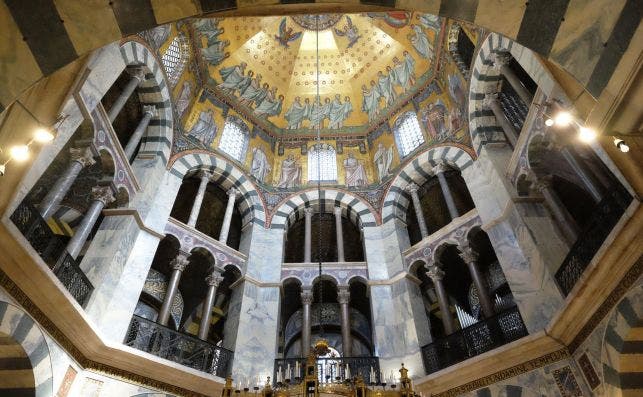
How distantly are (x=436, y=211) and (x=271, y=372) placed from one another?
7724mm

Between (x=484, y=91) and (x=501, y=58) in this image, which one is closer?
(x=501, y=58)

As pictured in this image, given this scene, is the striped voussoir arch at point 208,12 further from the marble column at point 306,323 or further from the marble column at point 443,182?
the marble column at point 443,182

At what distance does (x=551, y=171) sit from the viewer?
950cm

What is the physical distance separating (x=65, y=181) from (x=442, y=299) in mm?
8423

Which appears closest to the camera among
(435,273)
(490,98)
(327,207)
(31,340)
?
(31,340)

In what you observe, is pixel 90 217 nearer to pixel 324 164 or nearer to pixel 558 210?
pixel 324 164

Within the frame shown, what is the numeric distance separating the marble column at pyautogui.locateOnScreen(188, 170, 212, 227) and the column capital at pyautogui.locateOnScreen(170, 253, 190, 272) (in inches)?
40.1

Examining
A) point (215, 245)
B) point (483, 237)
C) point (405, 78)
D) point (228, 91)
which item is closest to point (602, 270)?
point (483, 237)

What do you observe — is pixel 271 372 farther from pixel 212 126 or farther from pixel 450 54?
pixel 450 54

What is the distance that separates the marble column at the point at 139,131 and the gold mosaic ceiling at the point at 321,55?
3440mm

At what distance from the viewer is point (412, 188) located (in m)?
13.2

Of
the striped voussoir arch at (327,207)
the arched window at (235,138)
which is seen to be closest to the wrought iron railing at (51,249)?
the striped voussoir arch at (327,207)

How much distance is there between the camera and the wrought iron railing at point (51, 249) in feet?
19.9

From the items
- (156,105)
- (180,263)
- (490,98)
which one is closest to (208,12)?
(180,263)
